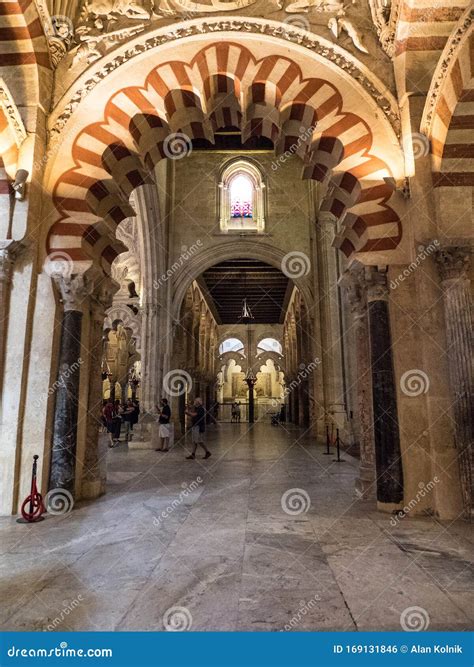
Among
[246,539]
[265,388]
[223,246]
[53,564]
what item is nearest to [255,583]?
[246,539]

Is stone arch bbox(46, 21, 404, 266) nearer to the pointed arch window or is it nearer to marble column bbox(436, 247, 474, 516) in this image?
marble column bbox(436, 247, 474, 516)

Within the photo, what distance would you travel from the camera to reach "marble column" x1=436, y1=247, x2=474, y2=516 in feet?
14.6

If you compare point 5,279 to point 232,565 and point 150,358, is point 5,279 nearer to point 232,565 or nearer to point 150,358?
point 232,565

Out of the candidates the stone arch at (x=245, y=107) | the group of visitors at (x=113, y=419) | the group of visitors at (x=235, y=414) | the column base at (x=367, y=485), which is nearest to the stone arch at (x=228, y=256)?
the group of visitors at (x=113, y=419)

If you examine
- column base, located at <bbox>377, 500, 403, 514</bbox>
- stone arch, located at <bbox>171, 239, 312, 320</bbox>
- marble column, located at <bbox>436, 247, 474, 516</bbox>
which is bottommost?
column base, located at <bbox>377, 500, 403, 514</bbox>

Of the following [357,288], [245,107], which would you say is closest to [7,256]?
[245,107]

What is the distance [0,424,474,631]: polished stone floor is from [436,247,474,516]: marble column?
61cm

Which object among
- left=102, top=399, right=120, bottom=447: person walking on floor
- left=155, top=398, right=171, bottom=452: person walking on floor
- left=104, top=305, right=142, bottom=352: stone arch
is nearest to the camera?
left=155, top=398, right=171, bottom=452: person walking on floor

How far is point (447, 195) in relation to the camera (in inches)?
195

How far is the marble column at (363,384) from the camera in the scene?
5.21 meters

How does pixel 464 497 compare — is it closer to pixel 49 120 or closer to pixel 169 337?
pixel 49 120

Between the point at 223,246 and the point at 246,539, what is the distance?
10466mm

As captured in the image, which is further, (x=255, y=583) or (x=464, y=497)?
(x=464, y=497)

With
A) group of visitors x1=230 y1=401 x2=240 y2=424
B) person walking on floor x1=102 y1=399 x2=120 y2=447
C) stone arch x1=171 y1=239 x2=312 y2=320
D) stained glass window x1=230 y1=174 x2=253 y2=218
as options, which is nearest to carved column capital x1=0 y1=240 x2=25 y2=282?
person walking on floor x1=102 y1=399 x2=120 y2=447
